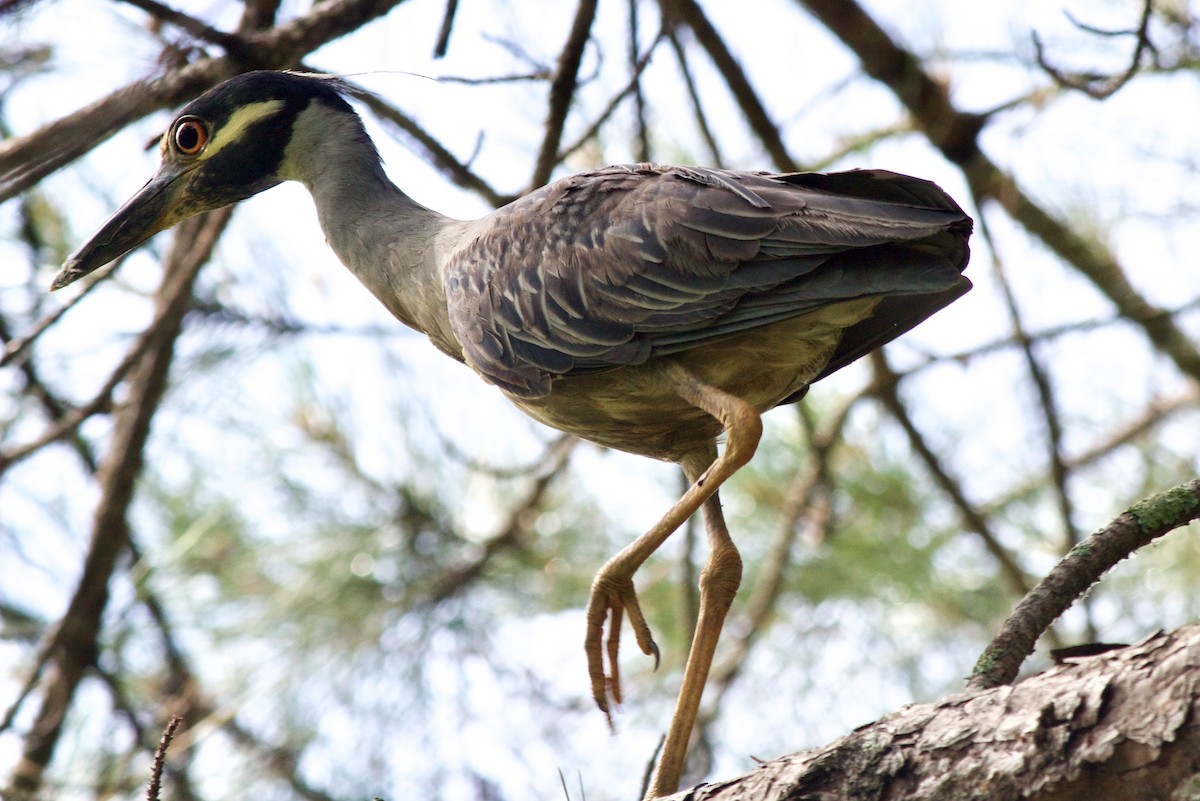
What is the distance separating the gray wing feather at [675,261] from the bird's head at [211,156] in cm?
86

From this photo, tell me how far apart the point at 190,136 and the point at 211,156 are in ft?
0.28

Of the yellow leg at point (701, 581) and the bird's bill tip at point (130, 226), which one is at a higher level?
the bird's bill tip at point (130, 226)

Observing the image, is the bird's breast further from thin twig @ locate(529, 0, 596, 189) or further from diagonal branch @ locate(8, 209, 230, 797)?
diagonal branch @ locate(8, 209, 230, 797)

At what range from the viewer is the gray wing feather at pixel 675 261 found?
3.16 metres

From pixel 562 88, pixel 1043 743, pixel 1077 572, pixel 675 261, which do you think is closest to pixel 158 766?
pixel 1043 743

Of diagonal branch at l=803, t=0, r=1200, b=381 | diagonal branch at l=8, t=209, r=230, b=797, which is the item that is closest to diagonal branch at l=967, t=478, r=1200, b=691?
diagonal branch at l=803, t=0, r=1200, b=381

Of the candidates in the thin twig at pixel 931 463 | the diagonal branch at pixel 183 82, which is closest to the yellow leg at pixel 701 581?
the diagonal branch at pixel 183 82

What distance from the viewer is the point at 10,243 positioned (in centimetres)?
525

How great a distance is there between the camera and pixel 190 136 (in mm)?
3947

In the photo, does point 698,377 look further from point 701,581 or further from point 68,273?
point 68,273

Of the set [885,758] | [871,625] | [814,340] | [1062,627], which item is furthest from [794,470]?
[885,758]

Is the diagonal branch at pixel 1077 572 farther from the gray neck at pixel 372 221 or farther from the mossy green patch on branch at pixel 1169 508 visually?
the gray neck at pixel 372 221

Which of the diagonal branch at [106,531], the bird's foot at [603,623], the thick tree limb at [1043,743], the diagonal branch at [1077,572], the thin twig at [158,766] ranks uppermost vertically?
the diagonal branch at [106,531]

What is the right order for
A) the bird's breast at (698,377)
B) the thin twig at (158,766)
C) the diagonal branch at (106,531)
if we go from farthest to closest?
the diagonal branch at (106,531), the bird's breast at (698,377), the thin twig at (158,766)
